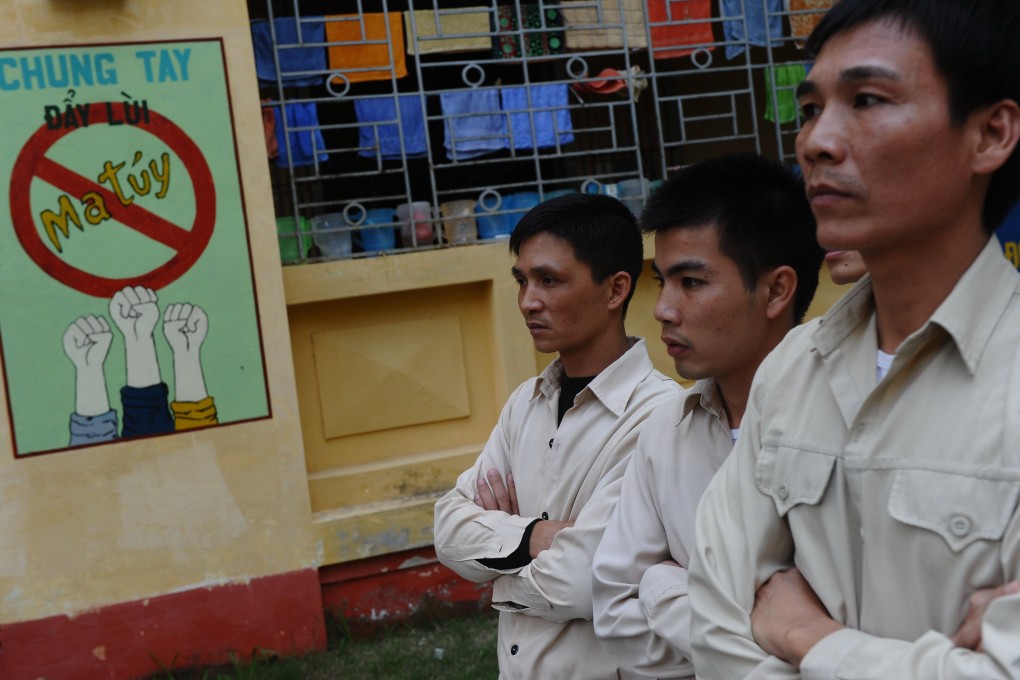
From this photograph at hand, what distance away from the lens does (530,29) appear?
5805 millimetres

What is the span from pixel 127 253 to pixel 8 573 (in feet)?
5.05

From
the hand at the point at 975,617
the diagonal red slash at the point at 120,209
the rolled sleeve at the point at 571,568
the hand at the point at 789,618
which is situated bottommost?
the rolled sleeve at the point at 571,568

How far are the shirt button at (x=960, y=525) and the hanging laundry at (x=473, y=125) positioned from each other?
472 centimetres

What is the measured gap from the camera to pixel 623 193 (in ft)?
19.9

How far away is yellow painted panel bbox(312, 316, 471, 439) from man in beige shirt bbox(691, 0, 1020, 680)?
4.20 metres

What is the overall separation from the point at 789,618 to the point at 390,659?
3919 mm

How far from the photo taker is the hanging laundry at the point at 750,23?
6.29 m

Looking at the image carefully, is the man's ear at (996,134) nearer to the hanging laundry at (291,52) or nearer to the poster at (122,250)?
the poster at (122,250)

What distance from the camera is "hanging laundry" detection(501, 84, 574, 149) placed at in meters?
5.87

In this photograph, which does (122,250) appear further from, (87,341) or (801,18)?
(801,18)

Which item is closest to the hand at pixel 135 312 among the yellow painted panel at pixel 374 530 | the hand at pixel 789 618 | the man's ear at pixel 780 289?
the yellow painted panel at pixel 374 530

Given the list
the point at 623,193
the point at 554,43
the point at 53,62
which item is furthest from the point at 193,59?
the point at 623,193

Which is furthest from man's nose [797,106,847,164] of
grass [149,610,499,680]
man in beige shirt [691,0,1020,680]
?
grass [149,610,499,680]

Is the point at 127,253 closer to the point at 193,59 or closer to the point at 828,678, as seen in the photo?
the point at 193,59
